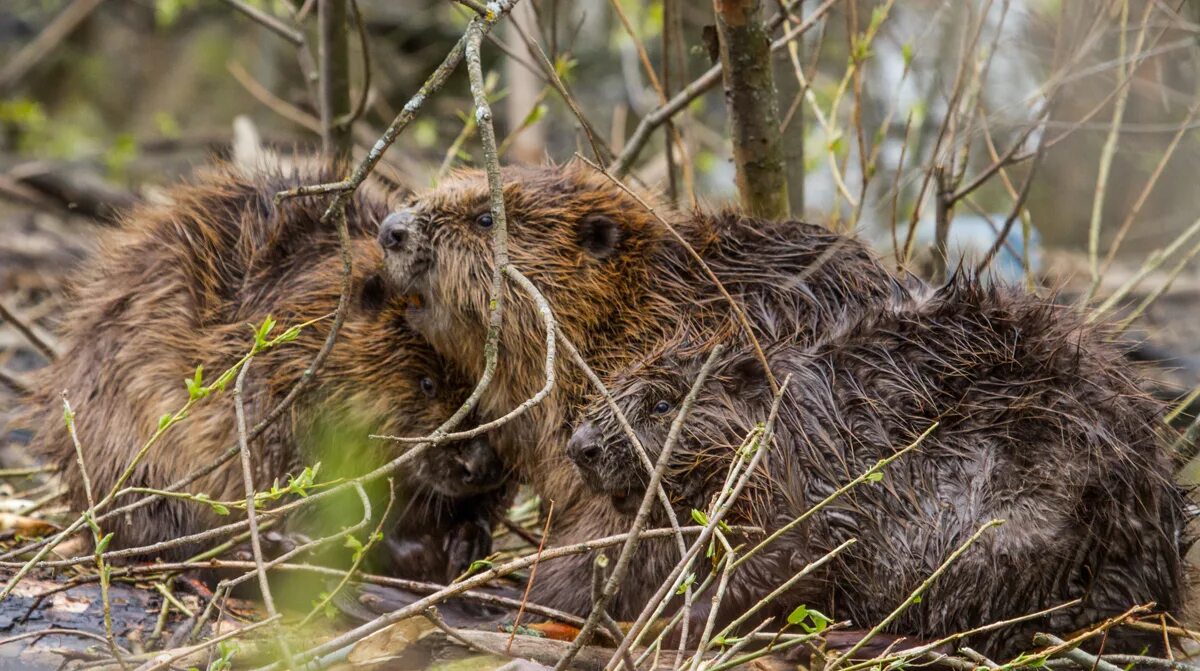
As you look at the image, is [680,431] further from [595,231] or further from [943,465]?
[595,231]

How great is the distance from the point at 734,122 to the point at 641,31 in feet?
15.3

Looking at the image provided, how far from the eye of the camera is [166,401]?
11.8 ft

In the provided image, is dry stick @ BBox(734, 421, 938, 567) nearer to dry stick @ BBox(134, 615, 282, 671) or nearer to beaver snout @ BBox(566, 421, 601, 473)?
beaver snout @ BBox(566, 421, 601, 473)

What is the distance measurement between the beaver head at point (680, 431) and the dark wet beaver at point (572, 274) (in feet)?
0.70

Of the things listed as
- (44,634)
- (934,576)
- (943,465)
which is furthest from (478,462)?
(934,576)

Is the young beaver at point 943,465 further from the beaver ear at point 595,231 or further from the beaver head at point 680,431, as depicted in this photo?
the beaver ear at point 595,231

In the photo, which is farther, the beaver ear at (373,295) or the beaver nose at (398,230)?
the beaver ear at (373,295)

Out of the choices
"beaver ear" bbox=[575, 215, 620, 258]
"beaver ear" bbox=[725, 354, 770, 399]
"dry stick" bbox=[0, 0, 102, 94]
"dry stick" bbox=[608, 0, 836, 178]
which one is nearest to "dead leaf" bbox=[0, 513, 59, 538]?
"beaver ear" bbox=[575, 215, 620, 258]

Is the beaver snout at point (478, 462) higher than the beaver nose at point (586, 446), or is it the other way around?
the beaver nose at point (586, 446)

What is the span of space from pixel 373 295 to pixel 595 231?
2.47ft

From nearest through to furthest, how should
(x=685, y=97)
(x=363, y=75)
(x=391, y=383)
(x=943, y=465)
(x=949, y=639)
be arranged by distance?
(x=949, y=639) < (x=943, y=465) < (x=391, y=383) < (x=685, y=97) < (x=363, y=75)

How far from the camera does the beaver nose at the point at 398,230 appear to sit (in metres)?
3.29

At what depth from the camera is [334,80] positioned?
15.0 feet

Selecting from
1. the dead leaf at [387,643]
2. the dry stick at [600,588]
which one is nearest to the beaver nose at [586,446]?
the dead leaf at [387,643]
